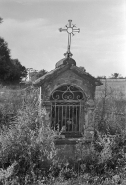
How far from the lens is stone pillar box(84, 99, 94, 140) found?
537 centimetres

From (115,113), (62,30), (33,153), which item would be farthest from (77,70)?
(115,113)

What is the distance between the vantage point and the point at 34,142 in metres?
4.54

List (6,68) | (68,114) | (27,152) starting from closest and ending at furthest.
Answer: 1. (27,152)
2. (68,114)
3. (6,68)

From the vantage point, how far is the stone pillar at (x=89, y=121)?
537 centimetres

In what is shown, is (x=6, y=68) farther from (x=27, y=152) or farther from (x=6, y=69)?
(x=27, y=152)

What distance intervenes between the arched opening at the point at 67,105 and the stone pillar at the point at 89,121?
15 centimetres

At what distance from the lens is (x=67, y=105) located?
548 cm

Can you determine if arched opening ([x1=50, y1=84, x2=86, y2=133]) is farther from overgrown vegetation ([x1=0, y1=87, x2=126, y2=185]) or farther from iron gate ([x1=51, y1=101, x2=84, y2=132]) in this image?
overgrown vegetation ([x1=0, y1=87, x2=126, y2=185])

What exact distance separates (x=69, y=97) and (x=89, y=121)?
0.78 metres

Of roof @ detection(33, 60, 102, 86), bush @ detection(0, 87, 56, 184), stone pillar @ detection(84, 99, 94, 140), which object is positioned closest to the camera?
bush @ detection(0, 87, 56, 184)

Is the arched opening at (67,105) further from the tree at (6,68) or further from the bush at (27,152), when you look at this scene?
the tree at (6,68)

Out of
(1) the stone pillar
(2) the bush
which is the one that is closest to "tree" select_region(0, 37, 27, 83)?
(1) the stone pillar

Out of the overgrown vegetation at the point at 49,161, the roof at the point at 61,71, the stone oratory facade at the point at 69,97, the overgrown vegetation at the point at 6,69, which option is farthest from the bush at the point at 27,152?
the overgrown vegetation at the point at 6,69

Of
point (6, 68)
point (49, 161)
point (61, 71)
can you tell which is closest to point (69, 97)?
point (61, 71)
